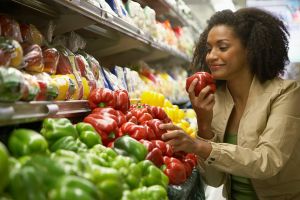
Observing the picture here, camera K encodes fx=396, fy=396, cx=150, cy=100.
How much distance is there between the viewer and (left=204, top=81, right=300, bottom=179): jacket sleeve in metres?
2.01

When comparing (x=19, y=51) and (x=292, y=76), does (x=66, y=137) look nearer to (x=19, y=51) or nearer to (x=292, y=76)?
(x=19, y=51)

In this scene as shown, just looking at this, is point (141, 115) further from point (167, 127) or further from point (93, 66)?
point (93, 66)

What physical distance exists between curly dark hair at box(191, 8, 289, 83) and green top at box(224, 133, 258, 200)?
16.3 inches

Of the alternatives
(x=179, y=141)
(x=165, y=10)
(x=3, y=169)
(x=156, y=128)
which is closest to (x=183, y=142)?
(x=179, y=141)

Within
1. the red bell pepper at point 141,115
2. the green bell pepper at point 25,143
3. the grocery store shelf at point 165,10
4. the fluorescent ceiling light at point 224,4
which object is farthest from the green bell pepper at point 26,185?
the fluorescent ceiling light at point 224,4

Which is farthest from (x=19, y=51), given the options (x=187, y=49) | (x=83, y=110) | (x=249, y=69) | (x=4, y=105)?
(x=187, y=49)

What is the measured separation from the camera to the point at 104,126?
6.18ft

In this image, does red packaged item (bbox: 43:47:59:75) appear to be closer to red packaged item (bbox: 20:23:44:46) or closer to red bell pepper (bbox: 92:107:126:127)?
red packaged item (bbox: 20:23:44:46)

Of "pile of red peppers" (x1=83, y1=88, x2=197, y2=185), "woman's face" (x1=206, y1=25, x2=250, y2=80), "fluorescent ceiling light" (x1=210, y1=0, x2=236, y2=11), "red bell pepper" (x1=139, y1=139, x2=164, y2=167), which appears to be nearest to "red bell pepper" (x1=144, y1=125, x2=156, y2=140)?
"pile of red peppers" (x1=83, y1=88, x2=197, y2=185)

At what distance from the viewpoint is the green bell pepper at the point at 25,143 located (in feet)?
3.89

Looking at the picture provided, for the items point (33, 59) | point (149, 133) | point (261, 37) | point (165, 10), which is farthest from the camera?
point (165, 10)

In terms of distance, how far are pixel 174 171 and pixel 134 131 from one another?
29 cm

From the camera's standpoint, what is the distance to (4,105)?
119 centimetres

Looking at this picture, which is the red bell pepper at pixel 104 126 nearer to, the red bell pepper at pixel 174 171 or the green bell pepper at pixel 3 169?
the red bell pepper at pixel 174 171
